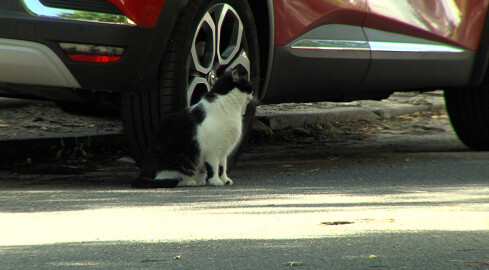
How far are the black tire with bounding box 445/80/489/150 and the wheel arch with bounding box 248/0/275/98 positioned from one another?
2.21 meters

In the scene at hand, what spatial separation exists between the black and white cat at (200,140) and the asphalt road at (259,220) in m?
0.15

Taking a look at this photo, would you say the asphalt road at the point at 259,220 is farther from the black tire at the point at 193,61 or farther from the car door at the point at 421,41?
the car door at the point at 421,41

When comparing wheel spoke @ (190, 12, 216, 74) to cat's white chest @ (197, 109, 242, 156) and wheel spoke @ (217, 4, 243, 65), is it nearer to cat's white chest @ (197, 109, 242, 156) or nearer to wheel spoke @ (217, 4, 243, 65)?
wheel spoke @ (217, 4, 243, 65)

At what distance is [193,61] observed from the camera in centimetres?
519

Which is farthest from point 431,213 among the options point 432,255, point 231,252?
point 231,252

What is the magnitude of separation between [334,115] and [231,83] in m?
3.88

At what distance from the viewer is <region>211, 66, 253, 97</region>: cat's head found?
17.2 feet

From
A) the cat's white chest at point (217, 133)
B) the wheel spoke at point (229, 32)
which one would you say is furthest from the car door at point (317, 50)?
the cat's white chest at point (217, 133)

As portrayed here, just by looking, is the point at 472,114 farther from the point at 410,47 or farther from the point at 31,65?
the point at 31,65

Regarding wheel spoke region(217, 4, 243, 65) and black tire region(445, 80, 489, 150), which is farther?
black tire region(445, 80, 489, 150)

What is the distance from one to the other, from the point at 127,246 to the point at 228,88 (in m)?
1.85

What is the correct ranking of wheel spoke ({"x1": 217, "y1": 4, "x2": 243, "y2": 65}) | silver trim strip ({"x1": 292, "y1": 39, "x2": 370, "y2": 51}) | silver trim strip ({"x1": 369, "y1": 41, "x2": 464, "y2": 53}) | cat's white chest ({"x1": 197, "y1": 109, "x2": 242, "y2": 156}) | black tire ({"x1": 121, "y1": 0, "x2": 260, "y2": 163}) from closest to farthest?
1. black tire ({"x1": 121, "y1": 0, "x2": 260, "y2": 163})
2. cat's white chest ({"x1": 197, "y1": 109, "x2": 242, "y2": 156})
3. wheel spoke ({"x1": 217, "y1": 4, "x2": 243, "y2": 65})
4. silver trim strip ({"x1": 292, "y1": 39, "x2": 370, "y2": 51})
5. silver trim strip ({"x1": 369, "y1": 41, "x2": 464, "y2": 53})

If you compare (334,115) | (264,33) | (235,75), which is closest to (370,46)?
(264,33)

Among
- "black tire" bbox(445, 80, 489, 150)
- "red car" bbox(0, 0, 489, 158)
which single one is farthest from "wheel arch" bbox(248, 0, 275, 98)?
"black tire" bbox(445, 80, 489, 150)
